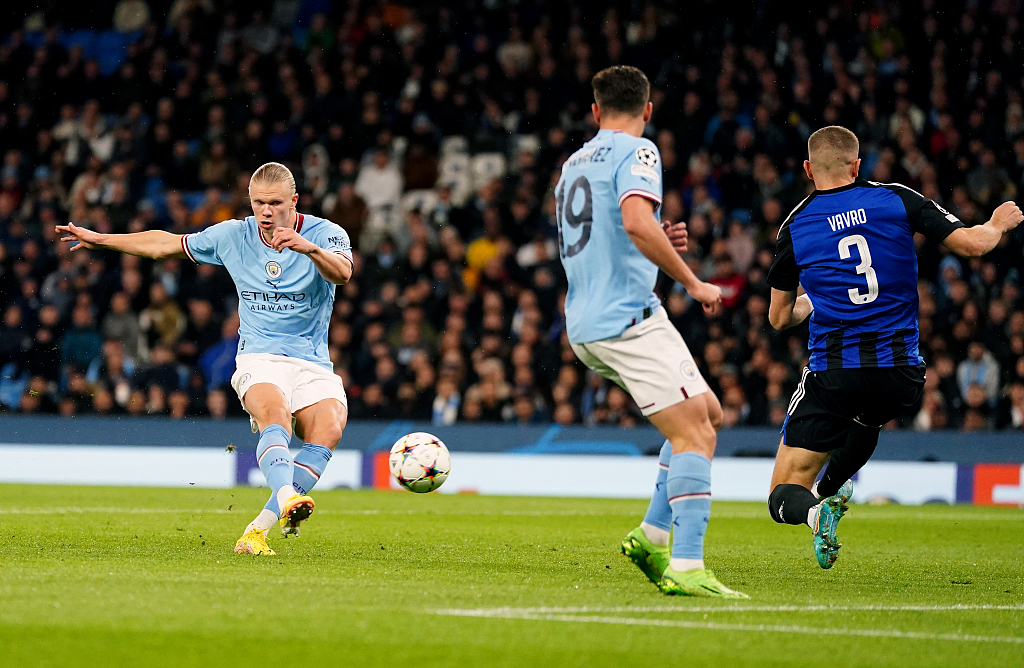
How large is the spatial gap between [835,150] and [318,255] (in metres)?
2.53

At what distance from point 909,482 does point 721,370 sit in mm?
2278

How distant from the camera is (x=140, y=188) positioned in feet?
62.2

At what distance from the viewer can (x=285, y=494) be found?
22.4 feet

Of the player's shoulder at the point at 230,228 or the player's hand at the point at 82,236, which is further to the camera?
the player's shoulder at the point at 230,228

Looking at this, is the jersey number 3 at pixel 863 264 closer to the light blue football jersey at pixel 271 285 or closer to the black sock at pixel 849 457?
the black sock at pixel 849 457

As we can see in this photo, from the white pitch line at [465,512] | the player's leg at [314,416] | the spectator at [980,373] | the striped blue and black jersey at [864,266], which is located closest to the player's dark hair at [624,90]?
the striped blue and black jersey at [864,266]

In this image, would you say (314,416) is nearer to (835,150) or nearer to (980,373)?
(835,150)

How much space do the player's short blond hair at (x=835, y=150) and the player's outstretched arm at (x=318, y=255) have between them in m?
2.35

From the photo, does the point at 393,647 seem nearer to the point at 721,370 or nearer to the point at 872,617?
the point at 872,617

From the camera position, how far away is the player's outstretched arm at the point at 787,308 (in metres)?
6.78

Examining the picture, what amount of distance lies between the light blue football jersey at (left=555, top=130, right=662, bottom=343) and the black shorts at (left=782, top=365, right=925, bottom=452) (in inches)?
55.2

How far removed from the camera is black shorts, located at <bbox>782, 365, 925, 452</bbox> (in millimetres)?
6570

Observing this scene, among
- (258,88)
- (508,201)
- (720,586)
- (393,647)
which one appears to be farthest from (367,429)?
(393,647)

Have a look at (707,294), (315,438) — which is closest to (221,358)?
(315,438)
